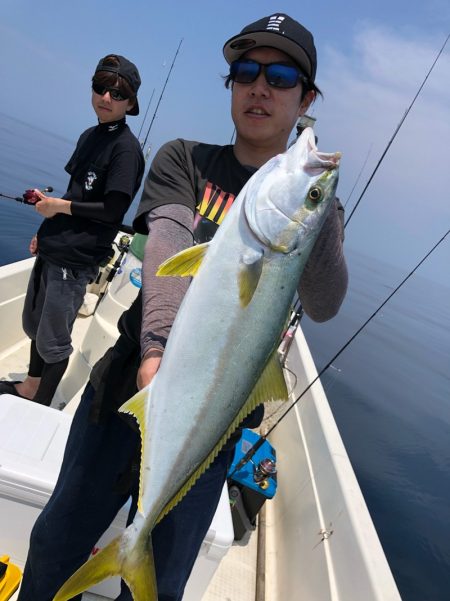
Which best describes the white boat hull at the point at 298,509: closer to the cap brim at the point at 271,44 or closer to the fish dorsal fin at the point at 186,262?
the fish dorsal fin at the point at 186,262

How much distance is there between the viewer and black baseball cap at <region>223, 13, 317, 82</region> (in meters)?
1.79

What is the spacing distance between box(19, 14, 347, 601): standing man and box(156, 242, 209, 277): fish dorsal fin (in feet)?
0.73

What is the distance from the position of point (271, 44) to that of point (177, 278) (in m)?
1.04

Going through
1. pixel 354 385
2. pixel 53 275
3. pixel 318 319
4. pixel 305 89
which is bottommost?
pixel 354 385

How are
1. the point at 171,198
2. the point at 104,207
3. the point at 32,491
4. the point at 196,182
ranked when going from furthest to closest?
the point at 104,207 < the point at 32,491 < the point at 196,182 < the point at 171,198

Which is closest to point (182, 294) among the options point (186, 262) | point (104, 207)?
point (186, 262)

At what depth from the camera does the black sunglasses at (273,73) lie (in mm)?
1833

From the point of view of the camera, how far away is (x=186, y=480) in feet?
5.17

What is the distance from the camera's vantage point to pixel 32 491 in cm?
226

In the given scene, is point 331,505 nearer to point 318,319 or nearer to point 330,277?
point 318,319

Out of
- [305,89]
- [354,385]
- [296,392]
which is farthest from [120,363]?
[354,385]

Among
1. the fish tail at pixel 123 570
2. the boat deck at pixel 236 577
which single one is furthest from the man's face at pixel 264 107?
the boat deck at pixel 236 577

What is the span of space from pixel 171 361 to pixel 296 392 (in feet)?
13.4

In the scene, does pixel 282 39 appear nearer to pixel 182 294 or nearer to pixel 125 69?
pixel 182 294
